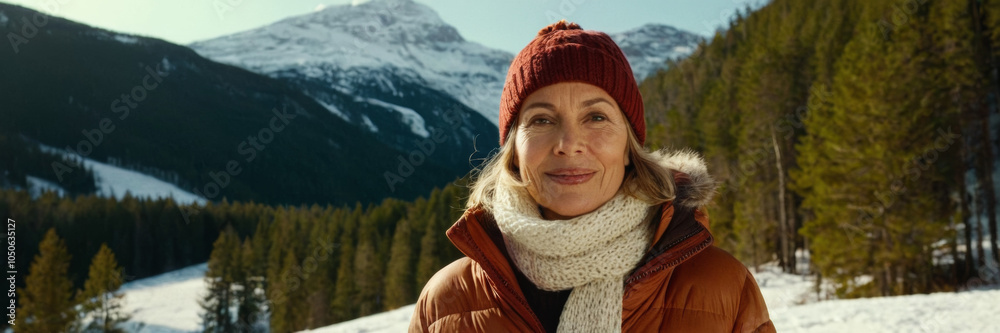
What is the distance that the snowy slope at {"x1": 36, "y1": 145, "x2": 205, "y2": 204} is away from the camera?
505 feet

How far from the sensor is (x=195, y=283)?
87250mm

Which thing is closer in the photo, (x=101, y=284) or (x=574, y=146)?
(x=574, y=146)

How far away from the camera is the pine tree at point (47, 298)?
36.2 m

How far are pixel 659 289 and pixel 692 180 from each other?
45 cm

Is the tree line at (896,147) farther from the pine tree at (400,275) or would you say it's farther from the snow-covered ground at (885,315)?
the pine tree at (400,275)

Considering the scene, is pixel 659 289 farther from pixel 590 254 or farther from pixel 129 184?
pixel 129 184

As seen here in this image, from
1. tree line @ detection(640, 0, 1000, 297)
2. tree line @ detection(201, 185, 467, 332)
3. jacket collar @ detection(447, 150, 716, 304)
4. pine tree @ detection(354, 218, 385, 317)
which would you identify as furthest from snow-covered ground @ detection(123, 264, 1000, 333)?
pine tree @ detection(354, 218, 385, 317)

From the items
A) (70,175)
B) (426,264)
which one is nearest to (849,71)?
(426,264)

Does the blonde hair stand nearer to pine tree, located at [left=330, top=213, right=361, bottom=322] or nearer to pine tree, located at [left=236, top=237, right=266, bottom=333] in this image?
pine tree, located at [left=330, top=213, right=361, bottom=322]

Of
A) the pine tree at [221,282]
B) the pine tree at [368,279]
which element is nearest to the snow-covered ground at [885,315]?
the pine tree at [368,279]

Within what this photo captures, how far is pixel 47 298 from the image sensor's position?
→ 36.8 meters

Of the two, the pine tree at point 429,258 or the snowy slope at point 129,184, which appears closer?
the pine tree at point 429,258

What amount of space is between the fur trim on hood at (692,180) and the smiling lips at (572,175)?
0.33 meters

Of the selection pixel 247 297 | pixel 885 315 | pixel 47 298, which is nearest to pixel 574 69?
pixel 885 315
